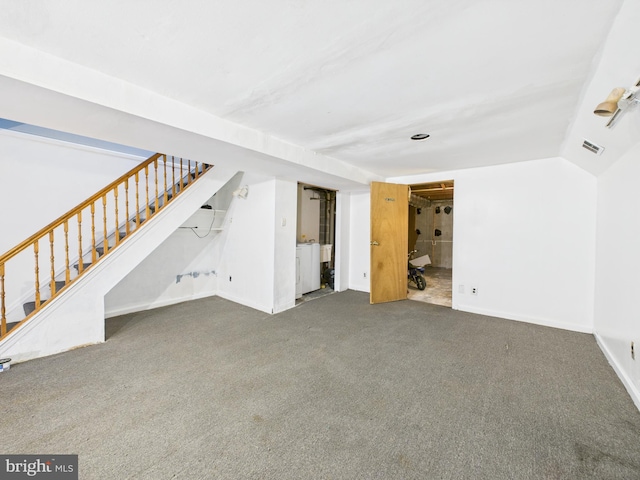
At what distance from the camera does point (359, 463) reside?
1.38 m

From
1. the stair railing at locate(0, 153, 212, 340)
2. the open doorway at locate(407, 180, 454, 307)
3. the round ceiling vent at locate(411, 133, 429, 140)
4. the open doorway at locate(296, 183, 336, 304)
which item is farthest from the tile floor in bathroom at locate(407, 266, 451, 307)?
the stair railing at locate(0, 153, 212, 340)

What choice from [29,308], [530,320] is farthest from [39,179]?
[530,320]

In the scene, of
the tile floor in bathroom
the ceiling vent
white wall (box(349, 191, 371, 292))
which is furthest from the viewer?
white wall (box(349, 191, 371, 292))

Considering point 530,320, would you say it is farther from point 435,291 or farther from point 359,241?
point 359,241

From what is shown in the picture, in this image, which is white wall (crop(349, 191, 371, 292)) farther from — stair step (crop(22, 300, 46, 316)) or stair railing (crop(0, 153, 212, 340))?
stair step (crop(22, 300, 46, 316))

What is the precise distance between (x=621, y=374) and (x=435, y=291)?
3058 mm

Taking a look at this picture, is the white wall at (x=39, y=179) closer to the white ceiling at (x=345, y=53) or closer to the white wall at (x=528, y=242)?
the white ceiling at (x=345, y=53)

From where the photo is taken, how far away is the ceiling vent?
246cm

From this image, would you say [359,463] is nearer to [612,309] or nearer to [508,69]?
[508,69]

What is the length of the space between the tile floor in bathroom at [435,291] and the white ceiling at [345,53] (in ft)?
9.73

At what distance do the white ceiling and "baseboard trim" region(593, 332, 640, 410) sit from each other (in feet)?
6.98

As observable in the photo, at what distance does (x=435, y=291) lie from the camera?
17.1 ft

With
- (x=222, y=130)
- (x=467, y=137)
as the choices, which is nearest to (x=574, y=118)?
(x=467, y=137)

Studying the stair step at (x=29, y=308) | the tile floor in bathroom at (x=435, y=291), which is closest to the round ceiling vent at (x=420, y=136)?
the tile floor in bathroom at (x=435, y=291)
